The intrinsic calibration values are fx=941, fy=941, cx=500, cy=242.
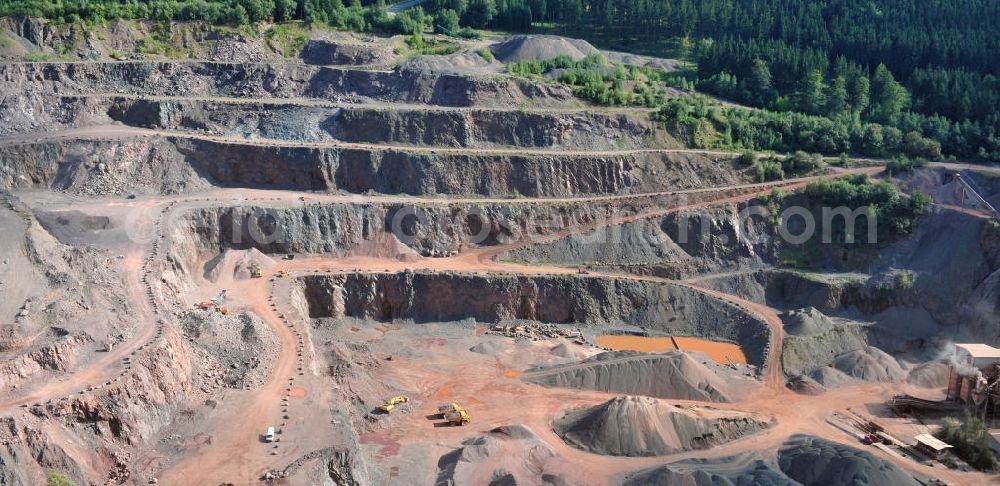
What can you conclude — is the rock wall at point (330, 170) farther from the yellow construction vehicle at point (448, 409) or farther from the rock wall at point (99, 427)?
the rock wall at point (99, 427)

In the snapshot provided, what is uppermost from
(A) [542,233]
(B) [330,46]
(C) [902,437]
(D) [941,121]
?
(B) [330,46]

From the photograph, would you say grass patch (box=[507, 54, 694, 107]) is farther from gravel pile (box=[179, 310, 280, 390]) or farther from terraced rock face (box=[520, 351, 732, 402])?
→ gravel pile (box=[179, 310, 280, 390])

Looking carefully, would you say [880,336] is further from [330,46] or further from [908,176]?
[330,46]

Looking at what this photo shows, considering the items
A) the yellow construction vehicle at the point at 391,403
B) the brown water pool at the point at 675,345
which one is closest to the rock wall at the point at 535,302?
the brown water pool at the point at 675,345

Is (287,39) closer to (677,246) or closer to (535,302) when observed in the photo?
(535,302)

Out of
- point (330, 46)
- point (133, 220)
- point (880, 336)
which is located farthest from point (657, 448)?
point (330, 46)

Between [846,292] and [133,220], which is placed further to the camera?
[846,292]
